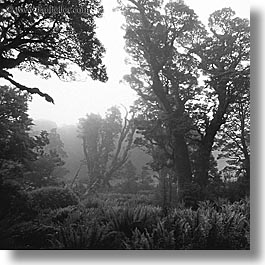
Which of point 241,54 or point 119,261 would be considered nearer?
point 119,261

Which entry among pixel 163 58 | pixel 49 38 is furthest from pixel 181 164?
pixel 49 38

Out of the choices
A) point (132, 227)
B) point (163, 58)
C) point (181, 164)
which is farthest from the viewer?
point (163, 58)

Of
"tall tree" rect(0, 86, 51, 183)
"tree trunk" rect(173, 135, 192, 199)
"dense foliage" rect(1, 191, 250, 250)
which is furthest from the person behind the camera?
"tree trunk" rect(173, 135, 192, 199)

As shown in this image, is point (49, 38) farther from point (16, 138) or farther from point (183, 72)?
point (183, 72)

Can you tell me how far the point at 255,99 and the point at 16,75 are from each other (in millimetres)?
2156

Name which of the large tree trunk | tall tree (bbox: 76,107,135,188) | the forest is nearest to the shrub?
the forest

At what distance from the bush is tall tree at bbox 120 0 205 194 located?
889 millimetres

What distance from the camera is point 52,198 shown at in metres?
2.83

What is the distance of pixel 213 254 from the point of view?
109 inches

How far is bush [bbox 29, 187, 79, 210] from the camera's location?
2.80 meters

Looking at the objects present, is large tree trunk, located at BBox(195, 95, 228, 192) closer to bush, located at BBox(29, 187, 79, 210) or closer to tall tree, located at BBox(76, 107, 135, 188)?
tall tree, located at BBox(76, 107, 135, 188)

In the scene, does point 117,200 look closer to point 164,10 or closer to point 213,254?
point 213,254

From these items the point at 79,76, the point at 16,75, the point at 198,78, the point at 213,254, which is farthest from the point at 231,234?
the point at 16,75

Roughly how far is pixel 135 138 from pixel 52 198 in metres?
0.90
